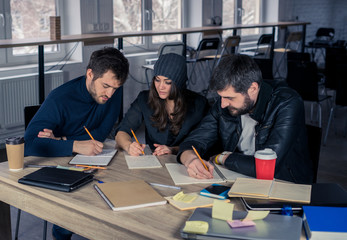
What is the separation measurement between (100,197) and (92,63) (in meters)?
0.83

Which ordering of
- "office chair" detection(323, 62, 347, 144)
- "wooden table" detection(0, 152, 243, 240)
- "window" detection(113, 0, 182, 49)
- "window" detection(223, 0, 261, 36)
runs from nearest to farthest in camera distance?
"wooden table" detection(0, 152, 243, 240), "office chair" detection(323, 62, 347, 144), "window" detection(113, 0, 182, 49), "window" detection(223, 0, 261, 36)

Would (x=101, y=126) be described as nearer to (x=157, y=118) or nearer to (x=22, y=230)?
(x=157, y=118)

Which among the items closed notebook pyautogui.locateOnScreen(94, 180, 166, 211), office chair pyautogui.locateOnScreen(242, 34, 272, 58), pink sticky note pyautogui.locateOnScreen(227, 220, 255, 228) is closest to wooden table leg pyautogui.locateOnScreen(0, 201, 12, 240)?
closed notebook pyautogui.locateOnScreen(94, 180, 166, 211)

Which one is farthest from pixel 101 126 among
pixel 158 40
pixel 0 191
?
pixel 158 40

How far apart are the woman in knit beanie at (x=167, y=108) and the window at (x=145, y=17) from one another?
3.83m

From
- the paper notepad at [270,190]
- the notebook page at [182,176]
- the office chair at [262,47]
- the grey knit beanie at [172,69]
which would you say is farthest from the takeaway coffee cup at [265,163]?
the office chair at [262,47]

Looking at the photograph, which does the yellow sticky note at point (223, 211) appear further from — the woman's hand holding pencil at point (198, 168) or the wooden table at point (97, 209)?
the woman's hand holding pencil at point (198, 168)

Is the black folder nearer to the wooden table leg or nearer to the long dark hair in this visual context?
the wooden table leg

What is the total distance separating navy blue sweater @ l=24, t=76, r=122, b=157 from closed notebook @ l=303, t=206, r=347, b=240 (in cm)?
108

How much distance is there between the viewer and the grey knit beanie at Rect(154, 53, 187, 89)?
2.32 metres

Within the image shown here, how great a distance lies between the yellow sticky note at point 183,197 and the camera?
4.90 ft

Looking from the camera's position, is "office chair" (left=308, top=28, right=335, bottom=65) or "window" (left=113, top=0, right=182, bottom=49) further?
"office chair" (left=308, top=28, right=335, bottom=65)

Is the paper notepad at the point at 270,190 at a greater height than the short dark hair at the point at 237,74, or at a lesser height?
lesser

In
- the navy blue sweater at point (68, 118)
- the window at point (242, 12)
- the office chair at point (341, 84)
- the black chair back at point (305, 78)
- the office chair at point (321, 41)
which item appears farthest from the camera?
the office chair at point (321, 41)
